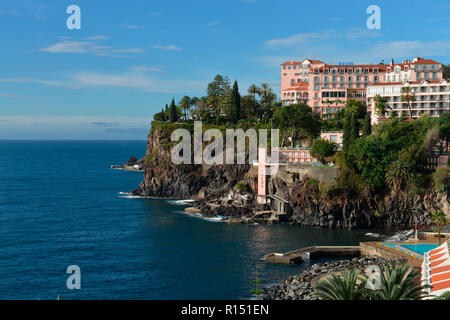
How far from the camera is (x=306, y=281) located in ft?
181

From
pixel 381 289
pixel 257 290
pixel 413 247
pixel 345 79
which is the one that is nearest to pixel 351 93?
pixel 345 79

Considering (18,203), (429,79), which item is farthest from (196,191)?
(429,79)

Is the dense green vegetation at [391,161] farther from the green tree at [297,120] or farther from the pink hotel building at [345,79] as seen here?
the pink hotel building at [345,79]

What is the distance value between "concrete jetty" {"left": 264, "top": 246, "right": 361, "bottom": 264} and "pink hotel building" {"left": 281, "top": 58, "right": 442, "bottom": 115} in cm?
6999

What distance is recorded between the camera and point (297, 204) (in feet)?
313

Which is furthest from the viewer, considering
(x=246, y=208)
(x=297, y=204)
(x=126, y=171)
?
(x=126, y=171)

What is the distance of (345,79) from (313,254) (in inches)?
3213

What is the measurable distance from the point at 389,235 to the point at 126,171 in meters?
136

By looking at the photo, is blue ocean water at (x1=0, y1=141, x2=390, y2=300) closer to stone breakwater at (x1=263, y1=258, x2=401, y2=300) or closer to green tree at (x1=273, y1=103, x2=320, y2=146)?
stone breakwater at (x1=263, y1=258, x2=401, y2=300)

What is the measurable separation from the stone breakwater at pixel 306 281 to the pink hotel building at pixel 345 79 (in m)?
78.5

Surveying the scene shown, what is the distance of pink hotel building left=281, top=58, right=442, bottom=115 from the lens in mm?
129375

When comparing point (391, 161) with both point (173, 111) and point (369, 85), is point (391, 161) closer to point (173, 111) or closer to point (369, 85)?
point (369, 85)

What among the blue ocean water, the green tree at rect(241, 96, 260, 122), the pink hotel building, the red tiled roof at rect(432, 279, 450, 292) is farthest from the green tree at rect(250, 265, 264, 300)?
the green tree at rect(241, 96, 260, 122)

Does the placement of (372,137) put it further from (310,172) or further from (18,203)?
(18,203)
